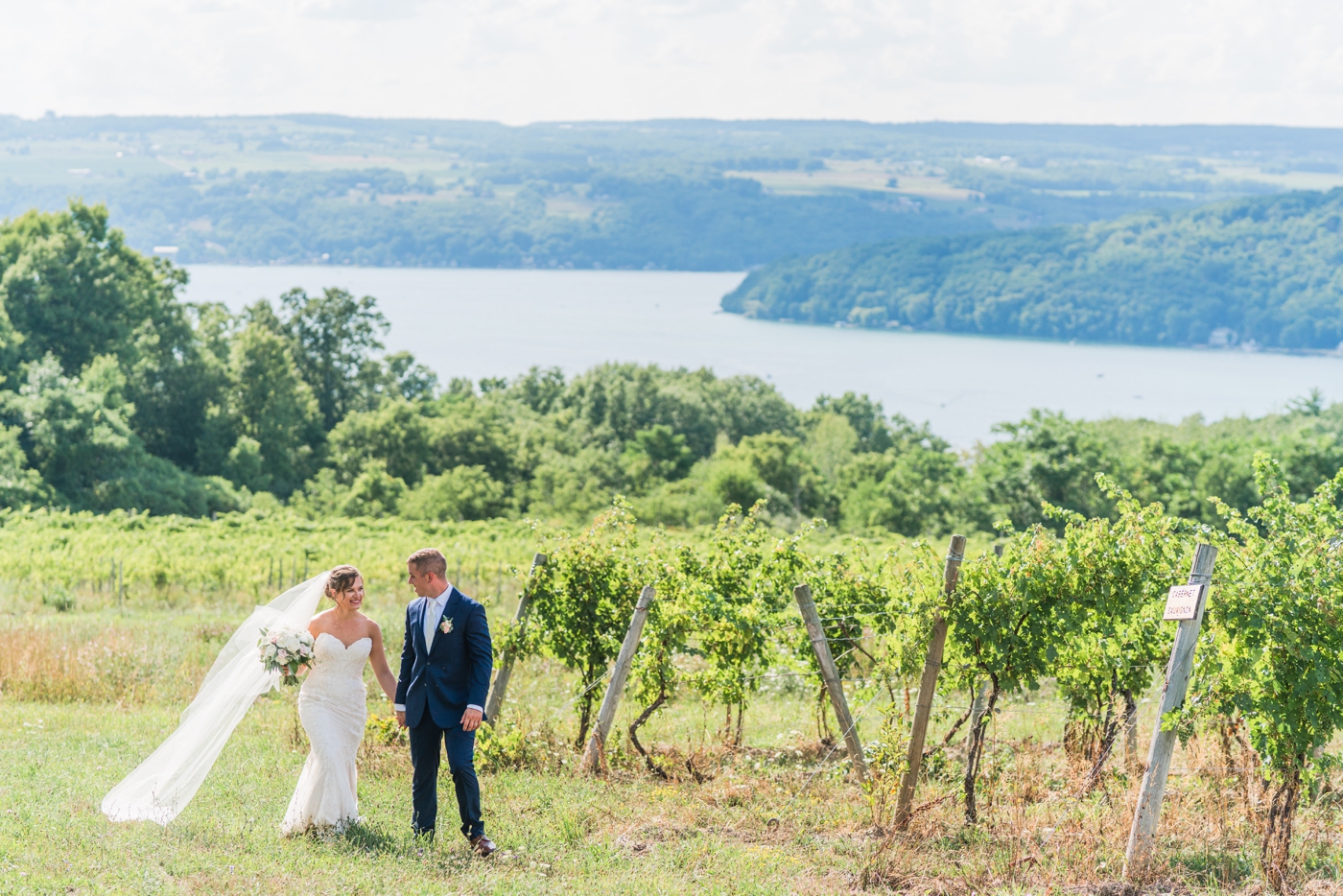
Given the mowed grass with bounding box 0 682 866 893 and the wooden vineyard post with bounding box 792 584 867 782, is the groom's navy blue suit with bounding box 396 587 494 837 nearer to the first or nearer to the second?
the mowed grass with bounding box 0 682 866 893

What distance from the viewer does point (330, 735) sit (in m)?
7.71

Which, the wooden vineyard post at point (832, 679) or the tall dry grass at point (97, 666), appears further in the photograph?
the tall dry grass at point (97, 666)

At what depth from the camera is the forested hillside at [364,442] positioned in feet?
171

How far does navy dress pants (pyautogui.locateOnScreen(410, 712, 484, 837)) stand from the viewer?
7.51 meters

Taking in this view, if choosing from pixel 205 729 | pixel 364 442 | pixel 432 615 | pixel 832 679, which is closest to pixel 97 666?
pixel 205 729

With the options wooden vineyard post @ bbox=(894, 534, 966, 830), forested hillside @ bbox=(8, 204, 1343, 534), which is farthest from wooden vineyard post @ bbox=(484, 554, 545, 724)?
forested hillside @ bbox=(8, 204, 1343, 534)

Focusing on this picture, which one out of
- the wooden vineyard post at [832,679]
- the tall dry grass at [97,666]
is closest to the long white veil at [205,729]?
the wooden vineyard post at [832,679]

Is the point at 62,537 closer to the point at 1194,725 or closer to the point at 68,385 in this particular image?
the point at 68,385

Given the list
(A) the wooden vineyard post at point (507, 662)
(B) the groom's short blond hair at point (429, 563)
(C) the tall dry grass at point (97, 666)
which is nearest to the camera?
(B) the groom's short blond hair at point (429, 563)

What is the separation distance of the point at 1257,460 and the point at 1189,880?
8.68 feet

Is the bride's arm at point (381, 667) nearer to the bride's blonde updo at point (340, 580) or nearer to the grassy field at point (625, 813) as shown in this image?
the bride's blonde updo at point (340, 580)

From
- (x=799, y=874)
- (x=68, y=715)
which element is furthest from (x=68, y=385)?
(x=799, y=874)

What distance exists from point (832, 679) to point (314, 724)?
3.80 metres

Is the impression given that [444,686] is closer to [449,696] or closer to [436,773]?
[449,696]
